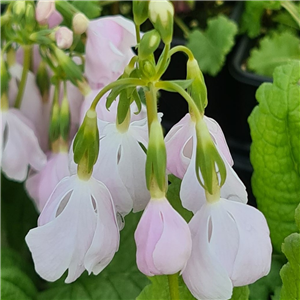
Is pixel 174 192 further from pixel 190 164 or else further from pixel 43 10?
pixel 43 10

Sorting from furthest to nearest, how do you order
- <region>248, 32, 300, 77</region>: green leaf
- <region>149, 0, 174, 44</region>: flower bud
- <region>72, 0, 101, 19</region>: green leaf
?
<region>248, 32, 300, 77</region>: green leaf
<region>72, 0, 101, 19</region>: green leaf
<region>149, 0, 174, 44</region>: flower bud

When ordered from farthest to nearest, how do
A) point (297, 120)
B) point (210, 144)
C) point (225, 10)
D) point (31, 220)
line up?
point (225, 10) → point (31, 220) → point (297, 120) → point (210, 144)

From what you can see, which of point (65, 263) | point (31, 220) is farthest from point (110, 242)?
point (31, 220)

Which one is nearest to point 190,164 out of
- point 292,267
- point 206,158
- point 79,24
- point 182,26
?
point 206,158

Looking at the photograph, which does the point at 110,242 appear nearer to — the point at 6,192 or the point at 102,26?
the point at 102,26

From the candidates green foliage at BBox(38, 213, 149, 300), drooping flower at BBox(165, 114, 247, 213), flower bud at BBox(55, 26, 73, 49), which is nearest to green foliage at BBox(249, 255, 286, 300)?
green foliage at BBox(38, 213, 149, 300)

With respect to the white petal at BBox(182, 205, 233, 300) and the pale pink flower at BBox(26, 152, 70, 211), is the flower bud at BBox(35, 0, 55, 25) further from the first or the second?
the white petal at BBox(182, 205, 233, 300)

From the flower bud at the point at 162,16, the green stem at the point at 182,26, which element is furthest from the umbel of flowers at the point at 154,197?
the green stem at the point at 182,26
